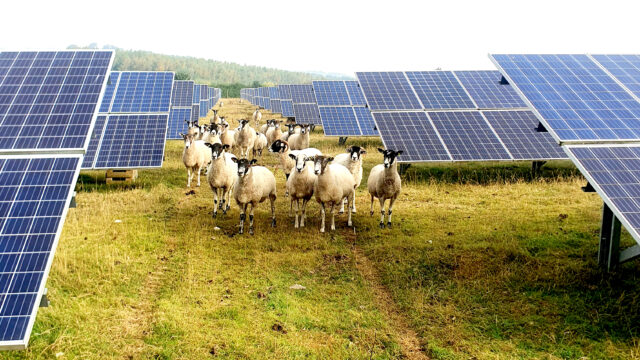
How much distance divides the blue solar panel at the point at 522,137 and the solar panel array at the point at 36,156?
49.9 ft

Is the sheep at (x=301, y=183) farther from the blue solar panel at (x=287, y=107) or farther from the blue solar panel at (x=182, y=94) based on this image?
the blue solar panel at (x=287, y=107)

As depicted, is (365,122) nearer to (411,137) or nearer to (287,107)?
(411,137)

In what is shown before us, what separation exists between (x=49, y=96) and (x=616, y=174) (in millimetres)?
11065

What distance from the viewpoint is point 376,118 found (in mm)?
19406

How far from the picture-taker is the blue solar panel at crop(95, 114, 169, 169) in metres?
16.5

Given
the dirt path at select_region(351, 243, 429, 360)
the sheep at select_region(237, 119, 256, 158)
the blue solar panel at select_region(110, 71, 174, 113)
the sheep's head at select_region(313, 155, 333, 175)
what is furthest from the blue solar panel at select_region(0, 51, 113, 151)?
the sheep at select_region(237, 119, 256, 158)

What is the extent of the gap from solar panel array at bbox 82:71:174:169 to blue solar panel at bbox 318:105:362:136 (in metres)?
10.1

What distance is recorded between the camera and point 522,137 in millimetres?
19031

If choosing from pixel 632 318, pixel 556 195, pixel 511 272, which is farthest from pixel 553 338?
pixel 556 195

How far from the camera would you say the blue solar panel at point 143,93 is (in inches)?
806

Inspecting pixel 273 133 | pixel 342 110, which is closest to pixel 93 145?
pixel 273 133

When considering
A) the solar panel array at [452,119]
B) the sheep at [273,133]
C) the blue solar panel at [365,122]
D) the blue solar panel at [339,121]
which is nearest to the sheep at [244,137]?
the sheep at [273,133]

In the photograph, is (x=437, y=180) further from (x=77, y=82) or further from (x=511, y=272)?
(x=77, y=82)

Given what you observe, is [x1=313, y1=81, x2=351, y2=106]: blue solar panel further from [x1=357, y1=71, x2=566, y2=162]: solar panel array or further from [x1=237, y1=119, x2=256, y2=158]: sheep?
[x1=237, y1=119, x2=256, y2=158]: sheep
